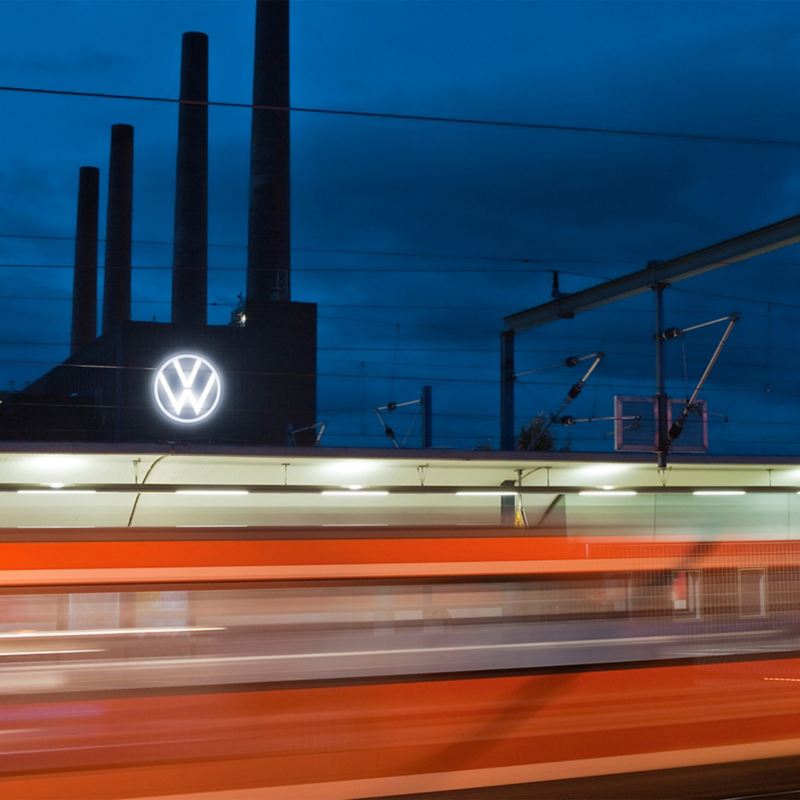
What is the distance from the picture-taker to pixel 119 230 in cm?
5438

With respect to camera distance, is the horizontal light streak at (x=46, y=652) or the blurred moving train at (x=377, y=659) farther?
the blurred moving train at (x=377, y=659)

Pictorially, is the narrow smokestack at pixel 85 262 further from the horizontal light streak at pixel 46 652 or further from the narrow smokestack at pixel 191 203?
the horizontal light streak at pixel 46 652

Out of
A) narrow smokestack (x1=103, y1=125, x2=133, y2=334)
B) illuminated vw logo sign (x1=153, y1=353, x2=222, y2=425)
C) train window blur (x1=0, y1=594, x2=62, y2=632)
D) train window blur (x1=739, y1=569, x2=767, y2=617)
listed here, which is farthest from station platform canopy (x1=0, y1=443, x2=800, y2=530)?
narrow smokestack (x1=103, y1=125, x2=133, y2=334)

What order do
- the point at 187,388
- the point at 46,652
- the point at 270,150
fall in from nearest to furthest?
the point at 46,652, the point at 187,388, the point at 270,150

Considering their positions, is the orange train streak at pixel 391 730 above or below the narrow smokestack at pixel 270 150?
below

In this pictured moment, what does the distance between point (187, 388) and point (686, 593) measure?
30869mm

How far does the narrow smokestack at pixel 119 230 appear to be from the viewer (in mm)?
54125

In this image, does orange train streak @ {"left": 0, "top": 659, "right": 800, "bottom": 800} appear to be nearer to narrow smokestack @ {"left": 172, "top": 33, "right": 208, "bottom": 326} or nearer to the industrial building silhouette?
the industrial building silhouette

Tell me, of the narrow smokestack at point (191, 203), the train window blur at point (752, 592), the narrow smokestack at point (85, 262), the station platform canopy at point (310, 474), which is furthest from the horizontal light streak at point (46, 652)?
the narrow smokestack at point (85, 262)

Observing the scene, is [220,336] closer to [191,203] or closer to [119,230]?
[191,203]

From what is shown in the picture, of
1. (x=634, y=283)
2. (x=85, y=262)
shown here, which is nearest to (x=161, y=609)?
(x=634, y=283)

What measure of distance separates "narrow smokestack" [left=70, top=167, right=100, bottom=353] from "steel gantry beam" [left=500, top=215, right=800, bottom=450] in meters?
34.0

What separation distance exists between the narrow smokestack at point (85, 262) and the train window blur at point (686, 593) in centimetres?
5367

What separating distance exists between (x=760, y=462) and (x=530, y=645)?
783 inches
